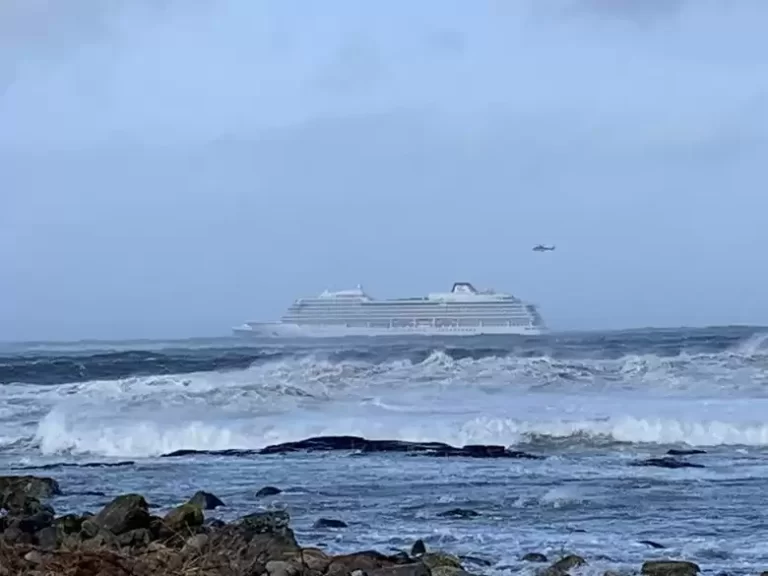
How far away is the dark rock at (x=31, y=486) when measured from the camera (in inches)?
540

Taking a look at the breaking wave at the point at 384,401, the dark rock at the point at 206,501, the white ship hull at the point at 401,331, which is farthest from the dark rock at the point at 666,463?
the white ship hull at the point at 401,331

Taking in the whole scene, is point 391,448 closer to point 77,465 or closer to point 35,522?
point 77,465

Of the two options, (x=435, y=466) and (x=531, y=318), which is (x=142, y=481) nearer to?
(x=435, y=466)

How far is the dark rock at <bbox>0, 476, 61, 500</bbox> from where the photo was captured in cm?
1371

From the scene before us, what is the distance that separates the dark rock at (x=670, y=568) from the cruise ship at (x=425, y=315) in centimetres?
5630

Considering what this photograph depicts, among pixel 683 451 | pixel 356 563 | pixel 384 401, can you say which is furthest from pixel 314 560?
pixel 384 401

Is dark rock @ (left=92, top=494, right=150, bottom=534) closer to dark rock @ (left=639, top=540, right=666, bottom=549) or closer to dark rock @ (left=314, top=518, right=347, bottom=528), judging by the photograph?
dark rock @ (left=314, top=518, right=347, bottom=528)

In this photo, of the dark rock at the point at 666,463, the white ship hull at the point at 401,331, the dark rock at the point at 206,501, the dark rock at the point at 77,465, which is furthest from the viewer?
the white ship hull at the point at 401,331

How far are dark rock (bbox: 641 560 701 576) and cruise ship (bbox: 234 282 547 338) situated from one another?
56.3m

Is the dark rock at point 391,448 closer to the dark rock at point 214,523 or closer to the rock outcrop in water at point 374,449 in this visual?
the rock outcrop in water at point 374,449

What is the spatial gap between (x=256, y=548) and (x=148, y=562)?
3.07m

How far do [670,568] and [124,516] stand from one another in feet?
15.3

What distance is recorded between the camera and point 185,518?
10.4 meters

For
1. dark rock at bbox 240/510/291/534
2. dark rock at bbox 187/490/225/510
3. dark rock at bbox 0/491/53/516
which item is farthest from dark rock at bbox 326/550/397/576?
dark rock at bbox 0/491/53/516
